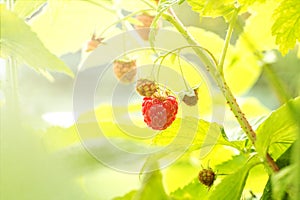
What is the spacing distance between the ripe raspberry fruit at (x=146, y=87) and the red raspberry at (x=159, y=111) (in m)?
0.02

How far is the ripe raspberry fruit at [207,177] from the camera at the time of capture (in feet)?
2.36

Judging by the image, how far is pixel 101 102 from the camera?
42.4 inches

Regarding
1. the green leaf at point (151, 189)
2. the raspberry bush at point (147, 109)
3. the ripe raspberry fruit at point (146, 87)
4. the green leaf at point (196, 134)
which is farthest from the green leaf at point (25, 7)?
the green leaf at point (151, 189)

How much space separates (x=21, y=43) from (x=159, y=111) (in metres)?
0.23

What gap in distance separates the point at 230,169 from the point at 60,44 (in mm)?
527

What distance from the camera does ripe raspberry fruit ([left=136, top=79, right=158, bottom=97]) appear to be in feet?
2.80

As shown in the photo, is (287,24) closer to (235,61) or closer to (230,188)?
(230,188)

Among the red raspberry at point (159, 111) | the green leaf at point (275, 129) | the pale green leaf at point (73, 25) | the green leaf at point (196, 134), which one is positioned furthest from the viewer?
the pale green leaf at point (73, 25)

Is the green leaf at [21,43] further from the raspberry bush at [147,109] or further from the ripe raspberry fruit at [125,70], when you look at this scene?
the ripe raspberry fruit at [125,70]

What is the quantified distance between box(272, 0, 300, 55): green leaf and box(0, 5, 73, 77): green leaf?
312 mm

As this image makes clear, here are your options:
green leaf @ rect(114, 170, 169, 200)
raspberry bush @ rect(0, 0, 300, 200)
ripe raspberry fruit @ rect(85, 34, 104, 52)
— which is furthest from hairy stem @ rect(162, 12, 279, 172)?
ripe raspberry fruit @ rect(85, 34, 104, 52)

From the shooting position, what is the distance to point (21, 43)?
0.76 m

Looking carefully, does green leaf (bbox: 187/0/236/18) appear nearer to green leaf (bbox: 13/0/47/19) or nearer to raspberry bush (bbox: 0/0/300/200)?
raspberry bush (bbox: 0/0/300/200)

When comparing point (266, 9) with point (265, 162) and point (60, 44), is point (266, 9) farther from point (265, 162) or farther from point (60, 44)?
point (60, 44)
